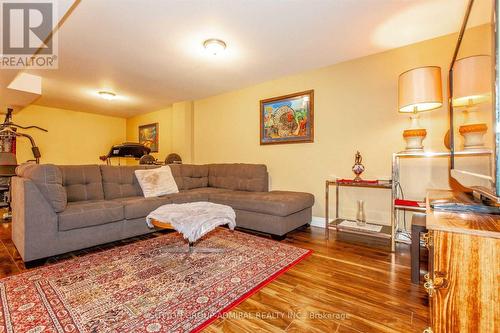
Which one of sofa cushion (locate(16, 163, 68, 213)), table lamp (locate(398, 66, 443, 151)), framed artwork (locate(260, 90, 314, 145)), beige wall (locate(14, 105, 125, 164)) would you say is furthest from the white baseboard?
beige wall (locate(14, 105, 125, 164))

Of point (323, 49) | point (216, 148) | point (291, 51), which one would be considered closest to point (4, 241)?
point (216, 148)

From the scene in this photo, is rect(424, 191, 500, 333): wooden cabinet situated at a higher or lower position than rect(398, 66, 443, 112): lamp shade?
lower

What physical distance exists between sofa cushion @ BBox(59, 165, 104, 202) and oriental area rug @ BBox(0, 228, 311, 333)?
872mm

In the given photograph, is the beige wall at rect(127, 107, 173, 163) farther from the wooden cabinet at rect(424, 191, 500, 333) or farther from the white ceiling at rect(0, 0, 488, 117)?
the wooden cabinet at rect(424, 191, 500, 333)

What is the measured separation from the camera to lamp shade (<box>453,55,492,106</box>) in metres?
1.34

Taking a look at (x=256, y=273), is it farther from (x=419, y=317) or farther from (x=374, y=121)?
(x=374, y=121)

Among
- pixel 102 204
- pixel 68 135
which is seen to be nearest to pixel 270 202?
pixel 102 204

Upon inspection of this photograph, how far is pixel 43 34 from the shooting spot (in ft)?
8.01

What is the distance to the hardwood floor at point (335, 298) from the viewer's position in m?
1.32

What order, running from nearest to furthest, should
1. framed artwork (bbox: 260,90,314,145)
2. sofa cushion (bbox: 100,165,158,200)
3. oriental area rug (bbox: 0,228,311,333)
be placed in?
oriental area rug (bbox: 0,228,311,333) → sofa cushion (bbox: 100,165,158,200) → framed artwork (bbox: 260,90,314,145)

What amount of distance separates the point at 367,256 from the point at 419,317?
36.5 inches

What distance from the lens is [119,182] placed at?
319 centimetres

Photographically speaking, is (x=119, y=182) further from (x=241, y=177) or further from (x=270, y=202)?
(x=270, y=202)

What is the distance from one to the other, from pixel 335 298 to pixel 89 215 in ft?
7.65
